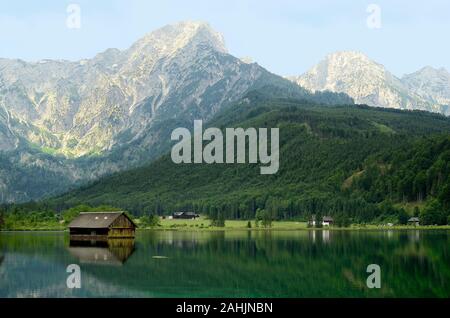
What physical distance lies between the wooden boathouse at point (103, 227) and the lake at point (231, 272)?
126ft

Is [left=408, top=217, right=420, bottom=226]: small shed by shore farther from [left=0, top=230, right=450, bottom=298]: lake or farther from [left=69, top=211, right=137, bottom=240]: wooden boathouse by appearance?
[left=0, top=230, right=450, bottom=298]: lake

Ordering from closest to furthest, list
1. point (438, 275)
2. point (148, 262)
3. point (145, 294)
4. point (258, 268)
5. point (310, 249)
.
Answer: point (145, 294)
point (438, 275)
point (258, 268)
point (148, 262)
point (310, 249)

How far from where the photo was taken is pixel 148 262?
253ft

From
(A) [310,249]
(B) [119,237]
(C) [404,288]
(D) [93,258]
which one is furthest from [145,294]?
(B) [119,237]

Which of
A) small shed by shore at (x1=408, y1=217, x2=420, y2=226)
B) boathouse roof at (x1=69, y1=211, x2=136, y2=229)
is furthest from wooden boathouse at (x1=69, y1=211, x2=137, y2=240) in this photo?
small shed by shore at (x1=408, y1=217, x2=420, y2=226)

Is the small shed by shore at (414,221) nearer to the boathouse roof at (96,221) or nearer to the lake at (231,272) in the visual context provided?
the boathouse roof at (96,221)

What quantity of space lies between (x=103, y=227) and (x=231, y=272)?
2849 inches

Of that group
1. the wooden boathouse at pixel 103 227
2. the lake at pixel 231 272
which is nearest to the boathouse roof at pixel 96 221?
the wooden boathouse at pixel 103 227

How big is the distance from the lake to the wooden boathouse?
38486mm

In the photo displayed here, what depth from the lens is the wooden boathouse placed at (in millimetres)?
136500

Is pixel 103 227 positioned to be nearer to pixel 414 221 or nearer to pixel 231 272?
pixel 231 272
